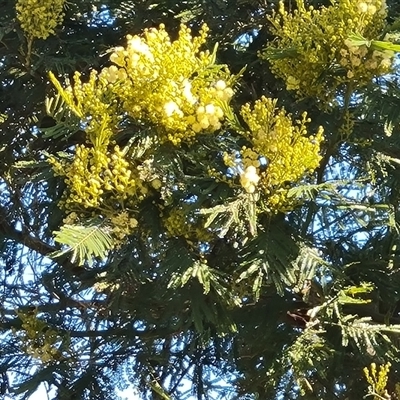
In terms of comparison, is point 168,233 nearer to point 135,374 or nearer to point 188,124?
point 188,124

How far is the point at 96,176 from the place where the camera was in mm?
1446

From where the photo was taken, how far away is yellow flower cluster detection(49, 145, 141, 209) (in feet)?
4.74

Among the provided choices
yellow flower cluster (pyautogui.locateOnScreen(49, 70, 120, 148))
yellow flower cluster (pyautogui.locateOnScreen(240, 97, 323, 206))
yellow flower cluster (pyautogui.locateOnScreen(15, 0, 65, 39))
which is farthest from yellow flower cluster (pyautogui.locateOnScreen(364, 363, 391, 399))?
yellow flower cluster (pyautogui.locateOnScreen(15, 0, 65, 39))

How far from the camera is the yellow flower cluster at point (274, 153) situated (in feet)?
4.70

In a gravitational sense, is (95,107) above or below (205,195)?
above

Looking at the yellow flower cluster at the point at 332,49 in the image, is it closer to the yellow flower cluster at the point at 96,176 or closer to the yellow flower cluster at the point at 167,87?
the yellow flower cluster at the point at 167,87

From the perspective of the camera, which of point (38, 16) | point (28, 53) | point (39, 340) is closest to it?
point (38, 16)

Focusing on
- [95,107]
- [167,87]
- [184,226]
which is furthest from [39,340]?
[167,87]

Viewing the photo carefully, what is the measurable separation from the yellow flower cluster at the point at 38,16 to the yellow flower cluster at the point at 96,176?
0.45m

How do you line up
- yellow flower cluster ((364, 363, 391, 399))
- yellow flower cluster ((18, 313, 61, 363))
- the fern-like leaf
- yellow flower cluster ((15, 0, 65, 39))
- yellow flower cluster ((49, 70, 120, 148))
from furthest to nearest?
yellow flower cluster ((18, 313, 61, 363))
yellow flower cluster ((15, 0, 65, 39))
yellow flower cluster ((364, 363, 391, 399))
yellow flower cluster ((49, 70, 120, 148))
the fern-like leaf

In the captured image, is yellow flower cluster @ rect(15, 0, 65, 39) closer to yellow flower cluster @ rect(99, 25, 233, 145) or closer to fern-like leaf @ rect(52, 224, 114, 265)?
yellow flower cluster @ rect(99, 25, 233, 145)

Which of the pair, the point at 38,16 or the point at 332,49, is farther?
the point at 38,16

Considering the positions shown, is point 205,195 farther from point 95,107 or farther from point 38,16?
point 38,16

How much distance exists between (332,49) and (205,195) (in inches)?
14.4
